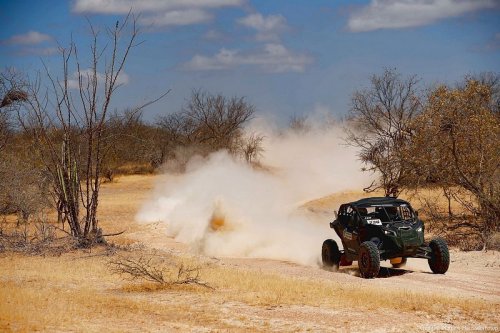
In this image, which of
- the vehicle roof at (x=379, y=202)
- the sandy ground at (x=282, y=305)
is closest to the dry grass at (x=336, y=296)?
the sandy ground at (x=282, y=305)

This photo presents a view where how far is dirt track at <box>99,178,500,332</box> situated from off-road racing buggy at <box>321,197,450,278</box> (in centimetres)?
41

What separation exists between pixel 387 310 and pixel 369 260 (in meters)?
4.26

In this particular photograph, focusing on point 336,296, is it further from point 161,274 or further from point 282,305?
point 161,274

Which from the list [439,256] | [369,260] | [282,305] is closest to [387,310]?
[282,305]

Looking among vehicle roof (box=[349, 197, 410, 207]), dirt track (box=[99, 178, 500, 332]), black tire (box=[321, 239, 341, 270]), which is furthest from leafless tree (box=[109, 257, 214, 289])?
vehicle roof (box=[349, 197, 410, 207])

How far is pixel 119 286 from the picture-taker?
15.2 m

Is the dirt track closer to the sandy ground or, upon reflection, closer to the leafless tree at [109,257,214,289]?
Answer: the sandy ground

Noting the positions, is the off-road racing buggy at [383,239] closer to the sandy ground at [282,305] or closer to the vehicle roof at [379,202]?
the vehicle roof at [379,202]

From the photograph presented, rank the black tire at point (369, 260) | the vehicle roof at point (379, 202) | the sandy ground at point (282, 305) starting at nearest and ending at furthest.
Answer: the sandy ground at point (282, 305) < the black tire at point (369, 260) < the vehicle roof at point (379, 202)

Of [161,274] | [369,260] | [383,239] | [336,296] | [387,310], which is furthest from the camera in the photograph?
[383,239]

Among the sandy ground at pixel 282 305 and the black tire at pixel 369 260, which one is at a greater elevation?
the black tire at pixel 369 260

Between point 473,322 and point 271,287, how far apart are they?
4.29 meters

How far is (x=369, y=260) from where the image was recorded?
17359 millimetres

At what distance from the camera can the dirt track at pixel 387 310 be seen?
1195 cm
